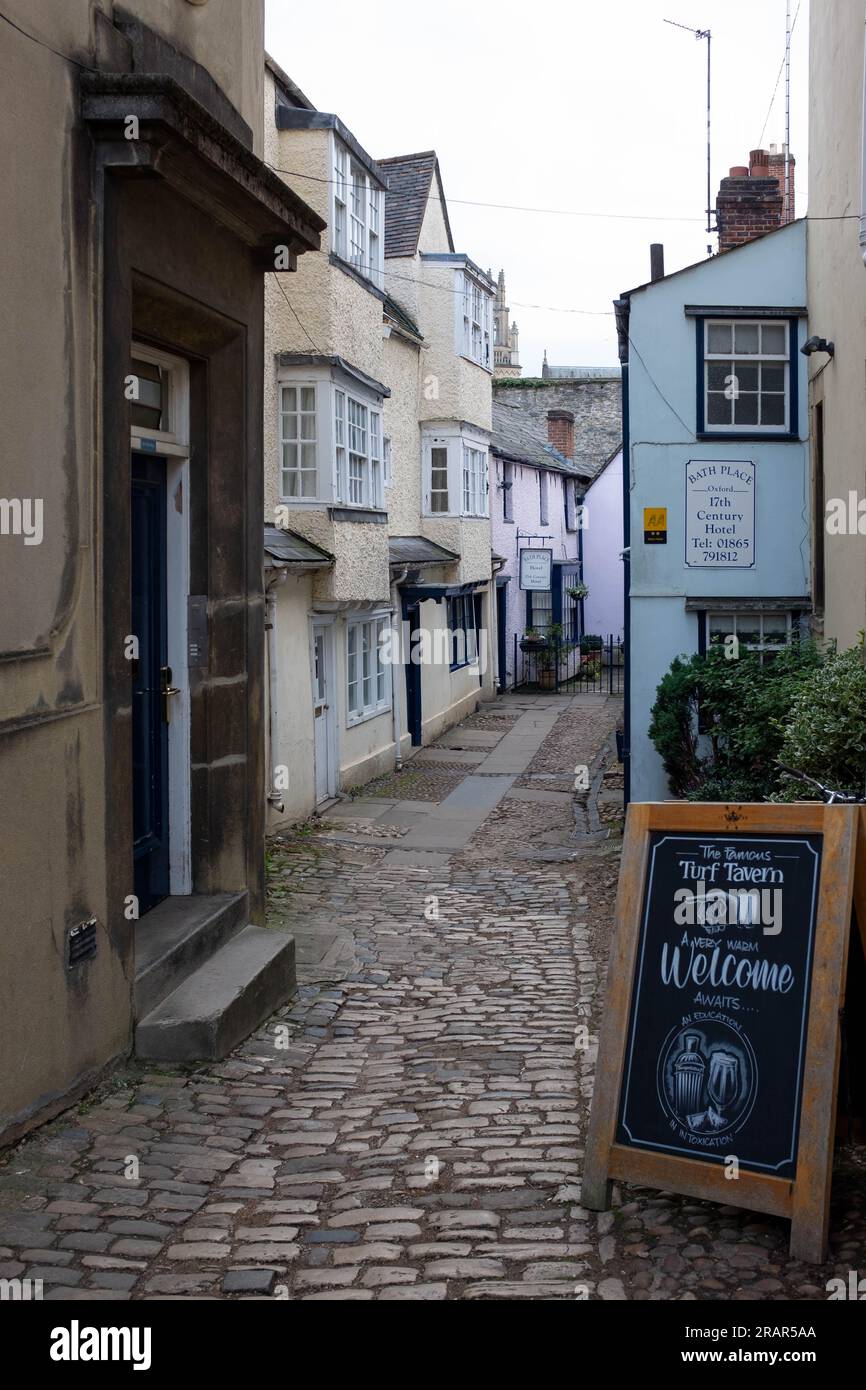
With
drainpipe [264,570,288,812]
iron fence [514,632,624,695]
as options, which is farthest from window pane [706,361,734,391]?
iron fence [514,632,624,695]

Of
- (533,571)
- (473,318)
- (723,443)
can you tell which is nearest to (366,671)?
(723,443)

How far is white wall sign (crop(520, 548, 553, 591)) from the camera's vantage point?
33156 mm

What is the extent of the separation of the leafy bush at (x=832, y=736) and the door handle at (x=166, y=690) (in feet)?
12.9

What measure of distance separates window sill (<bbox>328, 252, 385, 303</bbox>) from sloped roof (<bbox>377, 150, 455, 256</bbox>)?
16.2 ft

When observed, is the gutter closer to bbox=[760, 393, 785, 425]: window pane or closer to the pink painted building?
bbox=[760, 393, 785, 425]: window pane

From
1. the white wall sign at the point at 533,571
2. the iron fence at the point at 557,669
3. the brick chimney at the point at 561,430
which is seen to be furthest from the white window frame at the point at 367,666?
the brick chimney at the point at 561,430

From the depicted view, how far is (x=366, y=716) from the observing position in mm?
17906

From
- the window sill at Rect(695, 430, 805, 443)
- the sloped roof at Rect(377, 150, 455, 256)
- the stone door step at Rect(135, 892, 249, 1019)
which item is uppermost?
the sloped roof at Rect(377, 150, 455, 256)

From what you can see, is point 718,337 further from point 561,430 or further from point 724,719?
point 561,430

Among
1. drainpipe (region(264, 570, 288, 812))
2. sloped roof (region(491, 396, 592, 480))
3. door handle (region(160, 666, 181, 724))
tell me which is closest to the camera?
door handle (region(160, 666, 181, 724))

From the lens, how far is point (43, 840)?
5.36m

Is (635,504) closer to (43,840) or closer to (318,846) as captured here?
(318,846)

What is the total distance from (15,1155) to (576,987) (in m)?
3.93

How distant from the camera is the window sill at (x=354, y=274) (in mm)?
15055
